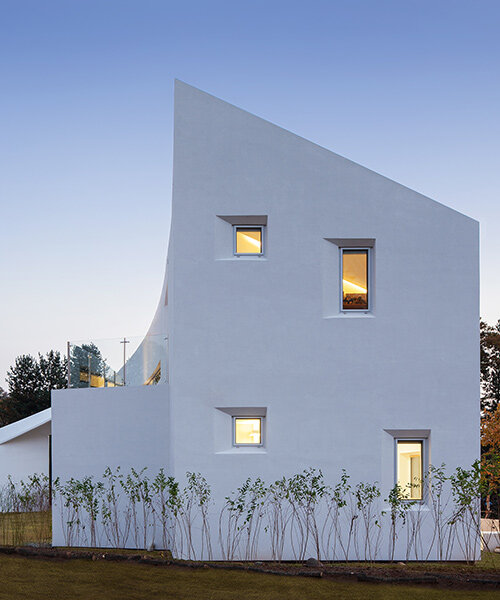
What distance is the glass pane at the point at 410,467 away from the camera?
29.7 ft

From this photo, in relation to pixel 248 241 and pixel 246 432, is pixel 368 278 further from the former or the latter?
pixel 246 432

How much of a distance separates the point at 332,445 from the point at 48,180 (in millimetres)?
13702

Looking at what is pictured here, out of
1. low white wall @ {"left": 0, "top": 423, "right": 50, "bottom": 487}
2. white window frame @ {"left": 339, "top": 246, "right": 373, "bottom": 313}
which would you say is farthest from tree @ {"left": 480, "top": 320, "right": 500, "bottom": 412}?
white window frame @ {"left": 339, "top": 246, "right": 373, "bottom": 313}

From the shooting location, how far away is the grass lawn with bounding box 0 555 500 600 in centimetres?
709

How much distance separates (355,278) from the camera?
9500mm

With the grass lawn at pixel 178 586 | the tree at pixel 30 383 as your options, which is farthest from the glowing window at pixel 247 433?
the tree at pixel 30 383

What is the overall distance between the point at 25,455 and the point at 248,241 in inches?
628

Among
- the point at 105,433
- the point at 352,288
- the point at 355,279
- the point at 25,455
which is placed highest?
the point at 355,279

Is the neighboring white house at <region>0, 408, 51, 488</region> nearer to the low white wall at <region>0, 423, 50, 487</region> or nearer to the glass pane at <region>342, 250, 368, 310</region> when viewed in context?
the low white wall at <region>0, 423, 50, 487</region>

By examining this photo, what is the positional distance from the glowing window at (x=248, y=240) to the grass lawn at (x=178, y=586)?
4.42m

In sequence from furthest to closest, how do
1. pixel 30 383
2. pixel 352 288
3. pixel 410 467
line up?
pixel 30 383
pixel 352 288
pixel 410 467

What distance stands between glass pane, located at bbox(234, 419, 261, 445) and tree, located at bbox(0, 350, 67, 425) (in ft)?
92.3

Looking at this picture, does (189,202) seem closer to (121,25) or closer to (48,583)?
(48,583)

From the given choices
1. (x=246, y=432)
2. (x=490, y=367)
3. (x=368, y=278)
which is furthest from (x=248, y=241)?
(x=490, y=367)
